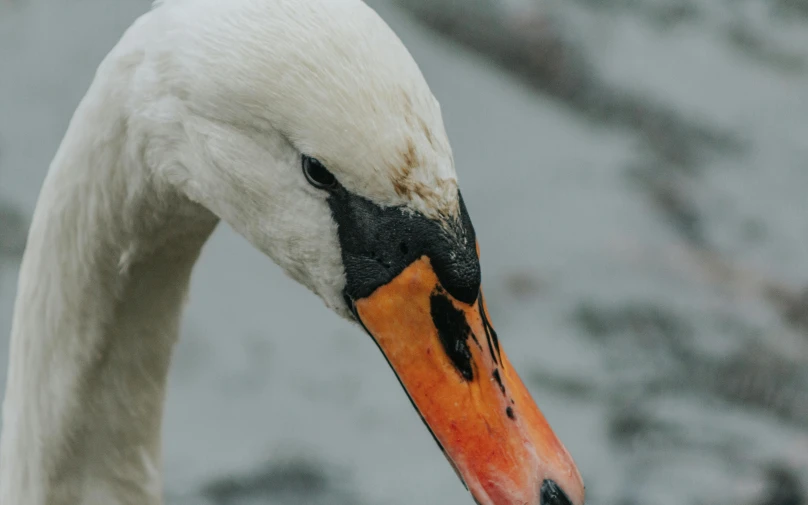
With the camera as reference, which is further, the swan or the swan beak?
the swan beak

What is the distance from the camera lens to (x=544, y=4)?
18.8 feet

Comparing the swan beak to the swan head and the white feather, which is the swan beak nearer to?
the swan head

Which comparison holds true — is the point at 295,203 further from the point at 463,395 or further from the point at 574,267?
the point at 574,267

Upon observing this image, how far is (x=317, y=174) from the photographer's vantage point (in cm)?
170

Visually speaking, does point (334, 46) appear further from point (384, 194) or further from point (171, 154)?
point (171, 154)

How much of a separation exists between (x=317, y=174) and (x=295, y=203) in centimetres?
8

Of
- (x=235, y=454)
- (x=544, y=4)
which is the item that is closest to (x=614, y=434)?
(x=235, y=454)

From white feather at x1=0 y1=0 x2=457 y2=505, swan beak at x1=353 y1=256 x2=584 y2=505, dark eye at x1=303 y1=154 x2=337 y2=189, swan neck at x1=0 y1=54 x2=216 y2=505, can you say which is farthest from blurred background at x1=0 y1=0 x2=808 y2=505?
dark eye at x1=303 y1=154 x2=337 y2=189

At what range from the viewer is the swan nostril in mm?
1753

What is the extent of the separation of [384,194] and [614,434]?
2.86 meters

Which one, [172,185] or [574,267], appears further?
[574,267]

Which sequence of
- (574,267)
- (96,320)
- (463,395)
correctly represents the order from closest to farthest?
(463,395), (96,320), (574,267)

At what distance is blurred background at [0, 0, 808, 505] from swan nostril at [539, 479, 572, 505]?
233 cm

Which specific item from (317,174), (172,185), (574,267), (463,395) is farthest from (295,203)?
(574,267)
